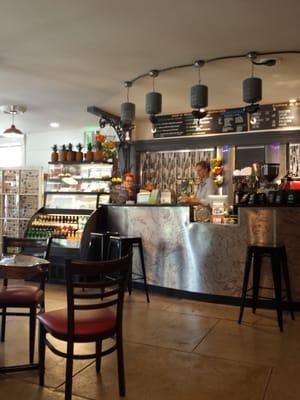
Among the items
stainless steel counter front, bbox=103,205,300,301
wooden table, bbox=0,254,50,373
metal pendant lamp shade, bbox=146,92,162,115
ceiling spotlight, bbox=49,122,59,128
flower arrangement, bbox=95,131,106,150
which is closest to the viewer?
wooden table, bbox=0,254,50,373

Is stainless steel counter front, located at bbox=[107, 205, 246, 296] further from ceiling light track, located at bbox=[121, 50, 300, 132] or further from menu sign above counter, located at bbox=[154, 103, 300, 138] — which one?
menu sign above counter, located at bbox=[154, 103, 300, 138]

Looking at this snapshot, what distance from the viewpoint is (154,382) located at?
270 centimetres

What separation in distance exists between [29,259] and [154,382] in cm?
136

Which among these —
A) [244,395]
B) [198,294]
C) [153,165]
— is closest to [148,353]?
[244,395]

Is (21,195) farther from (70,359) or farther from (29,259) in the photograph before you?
(70,359)

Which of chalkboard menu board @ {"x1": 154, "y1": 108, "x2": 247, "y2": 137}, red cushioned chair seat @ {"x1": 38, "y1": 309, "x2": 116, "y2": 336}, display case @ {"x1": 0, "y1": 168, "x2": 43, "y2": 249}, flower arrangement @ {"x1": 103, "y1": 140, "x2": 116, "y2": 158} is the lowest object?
red cushioned chair seat @ {"x1": 38, "y1": 309, "x2": 116, "y2": 336}

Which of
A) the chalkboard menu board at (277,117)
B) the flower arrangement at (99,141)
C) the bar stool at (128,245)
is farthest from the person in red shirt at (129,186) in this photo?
the chalkboard menu board at (277,117)

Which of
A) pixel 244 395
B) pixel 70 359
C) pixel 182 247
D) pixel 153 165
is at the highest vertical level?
pixel 153 165

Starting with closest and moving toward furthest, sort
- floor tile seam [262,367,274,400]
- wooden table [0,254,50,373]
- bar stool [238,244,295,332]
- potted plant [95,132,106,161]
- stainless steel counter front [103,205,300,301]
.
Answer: floor tile seam [262,367,274,400] < wooden table [0,254,50,373] < bar stool [238,244,295,332] < stainless steel counter front [103,205,300,301] < potted plant [95,132,106,161]

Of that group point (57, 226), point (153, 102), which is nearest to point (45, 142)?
point (57, 226)

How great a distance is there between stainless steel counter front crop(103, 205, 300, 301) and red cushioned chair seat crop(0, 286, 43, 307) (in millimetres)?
2269

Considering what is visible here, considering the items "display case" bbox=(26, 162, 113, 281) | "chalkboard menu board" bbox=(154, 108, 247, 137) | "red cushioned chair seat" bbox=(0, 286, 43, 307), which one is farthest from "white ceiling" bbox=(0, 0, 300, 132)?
"red cushioned chair seat" bbox=(0, 286, 43, 307)

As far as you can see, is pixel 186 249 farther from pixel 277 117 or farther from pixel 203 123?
pixel 277 117

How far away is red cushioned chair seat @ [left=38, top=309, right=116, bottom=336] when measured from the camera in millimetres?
2414
